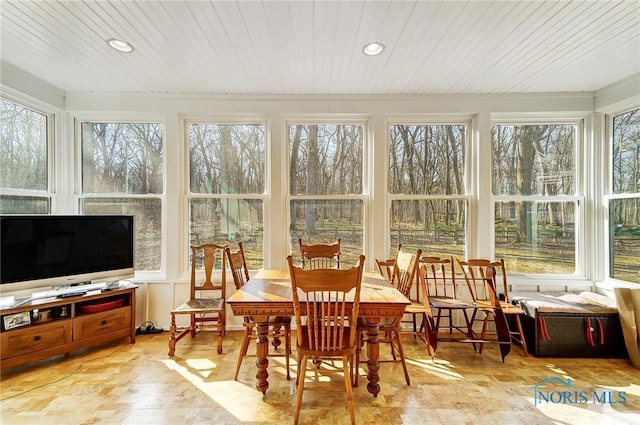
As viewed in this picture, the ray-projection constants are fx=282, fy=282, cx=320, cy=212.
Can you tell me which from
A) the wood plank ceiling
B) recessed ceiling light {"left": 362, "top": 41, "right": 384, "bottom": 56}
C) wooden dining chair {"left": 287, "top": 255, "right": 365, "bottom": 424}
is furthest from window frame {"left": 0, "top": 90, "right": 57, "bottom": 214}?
recessed ceiling light {"left": 362, "top": 41, "right": 384, "bottom": 56}

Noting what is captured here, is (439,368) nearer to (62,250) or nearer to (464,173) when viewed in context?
(464,173)

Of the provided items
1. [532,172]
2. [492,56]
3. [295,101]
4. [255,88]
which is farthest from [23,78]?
[532,172]

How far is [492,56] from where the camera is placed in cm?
238

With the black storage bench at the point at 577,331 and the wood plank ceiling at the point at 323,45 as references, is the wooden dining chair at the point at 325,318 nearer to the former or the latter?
the wood plank ceiling at the point at 323,45

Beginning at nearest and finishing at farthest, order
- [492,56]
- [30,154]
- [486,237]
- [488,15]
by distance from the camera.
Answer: [488,15], [492,56], [30,154], [486,237]

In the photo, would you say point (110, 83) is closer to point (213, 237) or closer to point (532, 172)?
point (213, 237)

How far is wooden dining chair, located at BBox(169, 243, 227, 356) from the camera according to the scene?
103 inches

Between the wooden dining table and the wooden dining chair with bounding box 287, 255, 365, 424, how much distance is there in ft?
0.44

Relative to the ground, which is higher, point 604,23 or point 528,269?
point 604,23

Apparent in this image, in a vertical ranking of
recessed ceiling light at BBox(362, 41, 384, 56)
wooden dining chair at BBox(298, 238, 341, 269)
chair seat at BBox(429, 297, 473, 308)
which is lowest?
chair seat at BBox(429, 297, 473, 308)

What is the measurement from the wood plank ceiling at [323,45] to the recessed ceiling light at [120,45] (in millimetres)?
57

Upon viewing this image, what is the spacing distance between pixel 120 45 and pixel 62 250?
1860mm

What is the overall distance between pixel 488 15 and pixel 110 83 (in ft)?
11.3

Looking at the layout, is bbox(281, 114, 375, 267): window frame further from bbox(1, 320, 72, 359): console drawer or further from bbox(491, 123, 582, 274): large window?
bbox(1, 320, 72, 359): console drawer
